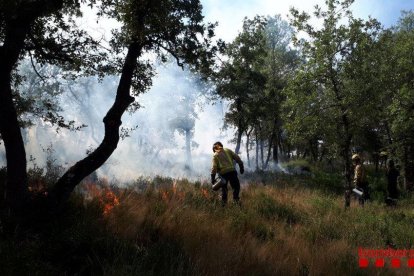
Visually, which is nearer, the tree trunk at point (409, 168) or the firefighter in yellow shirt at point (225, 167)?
the firefighter in yellow shirt at point (225, 167)

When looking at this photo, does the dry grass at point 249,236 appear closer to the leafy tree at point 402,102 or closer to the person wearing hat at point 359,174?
the person wearing hat at point 359,174

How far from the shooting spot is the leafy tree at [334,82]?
12148mm

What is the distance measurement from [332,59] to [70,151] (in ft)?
107

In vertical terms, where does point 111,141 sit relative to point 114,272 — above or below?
above

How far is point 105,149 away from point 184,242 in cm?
212

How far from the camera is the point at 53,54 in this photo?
7.49 meters

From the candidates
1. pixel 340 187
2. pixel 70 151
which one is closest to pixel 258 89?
pixel 340 187

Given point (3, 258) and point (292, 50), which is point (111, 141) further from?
point (292, 50)

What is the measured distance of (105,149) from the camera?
241 inches

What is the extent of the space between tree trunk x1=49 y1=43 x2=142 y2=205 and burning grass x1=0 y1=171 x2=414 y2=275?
40 centimetres

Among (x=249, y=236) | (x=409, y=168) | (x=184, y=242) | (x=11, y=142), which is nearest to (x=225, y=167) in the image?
(x=249, y=236)

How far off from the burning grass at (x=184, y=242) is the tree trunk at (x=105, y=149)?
0.40 meters

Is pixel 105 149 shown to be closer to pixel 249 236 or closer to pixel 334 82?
pixel 249 236

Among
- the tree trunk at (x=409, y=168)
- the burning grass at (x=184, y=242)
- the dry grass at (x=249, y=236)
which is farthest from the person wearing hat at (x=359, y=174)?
the tree trunk at (x=409, y=168)
